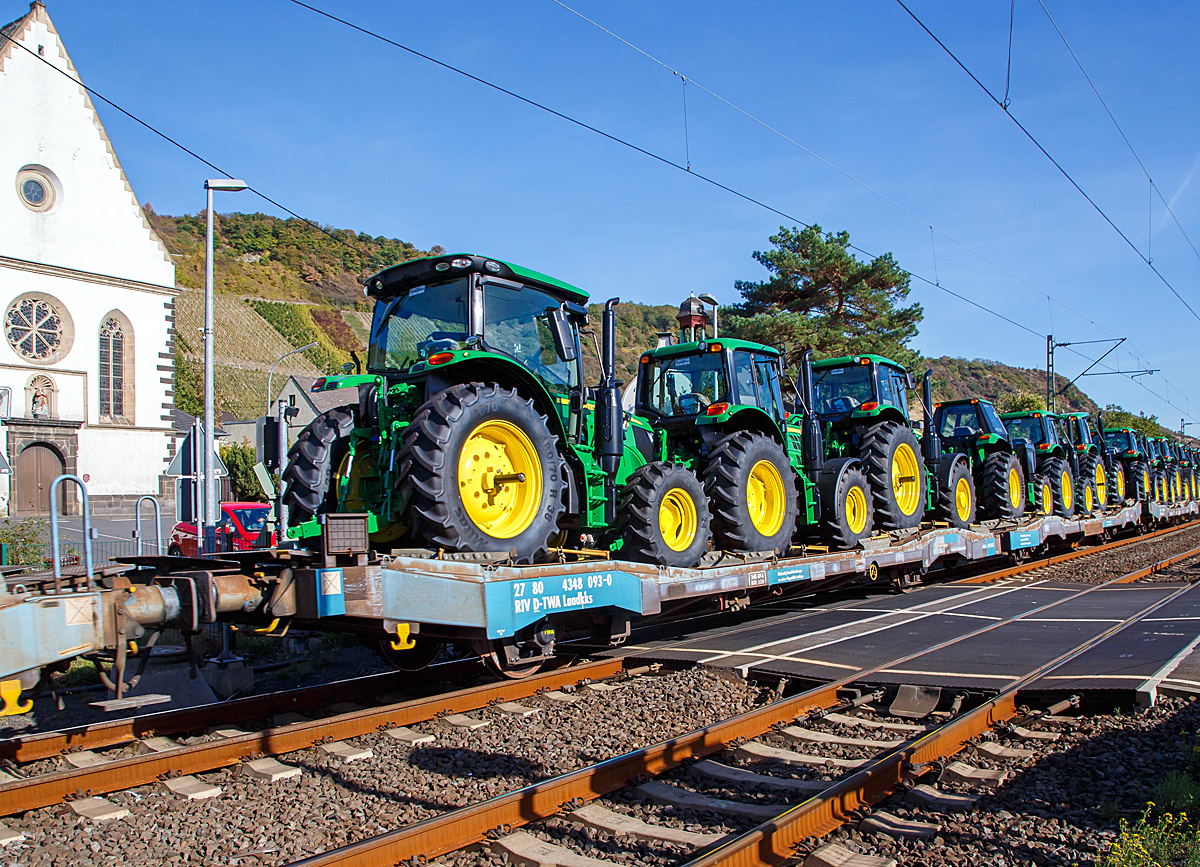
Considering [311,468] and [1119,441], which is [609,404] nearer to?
[311,468]

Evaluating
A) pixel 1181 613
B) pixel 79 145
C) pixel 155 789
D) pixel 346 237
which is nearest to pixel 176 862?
pixel 155 789

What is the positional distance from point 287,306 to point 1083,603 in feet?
242

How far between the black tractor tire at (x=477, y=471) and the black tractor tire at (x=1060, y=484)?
1430 cm

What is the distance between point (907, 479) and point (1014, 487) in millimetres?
4462

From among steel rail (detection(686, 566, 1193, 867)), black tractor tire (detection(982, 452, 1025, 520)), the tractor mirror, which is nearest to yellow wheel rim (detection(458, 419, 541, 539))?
the tractor mirror

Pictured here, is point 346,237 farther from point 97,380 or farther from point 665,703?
point 665,703

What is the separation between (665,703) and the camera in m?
6.52

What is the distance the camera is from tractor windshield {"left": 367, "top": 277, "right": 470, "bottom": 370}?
683 centimetres

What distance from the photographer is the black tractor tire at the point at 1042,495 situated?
17.0m

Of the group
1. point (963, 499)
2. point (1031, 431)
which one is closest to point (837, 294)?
point (1031, 431)

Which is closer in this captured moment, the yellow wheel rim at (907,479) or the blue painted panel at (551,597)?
the blue painted panel at (551,597)

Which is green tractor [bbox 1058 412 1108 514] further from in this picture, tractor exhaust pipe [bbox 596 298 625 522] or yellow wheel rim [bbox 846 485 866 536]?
tractor exhaust pipe [bbox 596 298 625 522]

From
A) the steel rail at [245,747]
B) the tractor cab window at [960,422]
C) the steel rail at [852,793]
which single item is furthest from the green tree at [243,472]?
the steel rail at [852,793]

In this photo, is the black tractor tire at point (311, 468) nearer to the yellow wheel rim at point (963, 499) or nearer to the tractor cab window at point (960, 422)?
the yellow wheel rim at point (963, 499)
